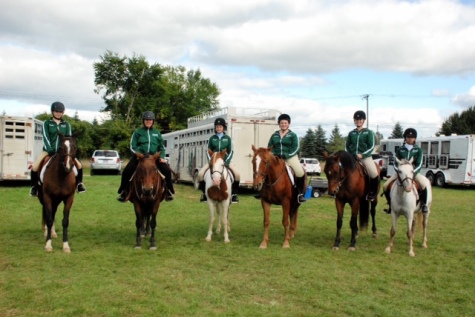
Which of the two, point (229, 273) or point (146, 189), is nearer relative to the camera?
point (229, 273)

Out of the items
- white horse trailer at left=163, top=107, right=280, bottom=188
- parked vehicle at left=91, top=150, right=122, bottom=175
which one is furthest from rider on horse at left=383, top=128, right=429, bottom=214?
parked vehicle at left=91, top=150, right=122, bottom=175

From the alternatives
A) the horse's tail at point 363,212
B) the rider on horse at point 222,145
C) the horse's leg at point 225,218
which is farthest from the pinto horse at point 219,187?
the horse's tail at point 363,212

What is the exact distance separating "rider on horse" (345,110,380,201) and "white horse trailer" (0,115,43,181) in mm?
16631

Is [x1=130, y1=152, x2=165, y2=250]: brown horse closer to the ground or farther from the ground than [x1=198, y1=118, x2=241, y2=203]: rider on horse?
closer to the ground

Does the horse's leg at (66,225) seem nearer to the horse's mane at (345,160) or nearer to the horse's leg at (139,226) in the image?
the horse's leg at (139,226)

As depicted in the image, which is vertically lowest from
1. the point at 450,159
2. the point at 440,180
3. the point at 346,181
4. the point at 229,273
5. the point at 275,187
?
the point at 229,273

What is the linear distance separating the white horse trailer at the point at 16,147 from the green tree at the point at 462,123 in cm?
4881

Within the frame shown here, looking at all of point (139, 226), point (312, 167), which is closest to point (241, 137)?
point (139, 226)

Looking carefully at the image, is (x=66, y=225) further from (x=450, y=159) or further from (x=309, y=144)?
(x=309, y=144)

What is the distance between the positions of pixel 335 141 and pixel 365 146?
194 ft

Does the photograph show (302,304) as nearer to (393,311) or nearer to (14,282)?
(393,311)

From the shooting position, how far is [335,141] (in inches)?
2653

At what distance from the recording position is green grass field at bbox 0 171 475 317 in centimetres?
531

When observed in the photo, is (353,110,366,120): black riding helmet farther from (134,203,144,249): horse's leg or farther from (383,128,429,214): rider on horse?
(134,203,144,249): horse's leg
